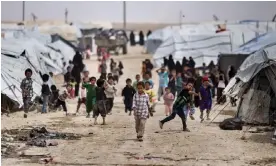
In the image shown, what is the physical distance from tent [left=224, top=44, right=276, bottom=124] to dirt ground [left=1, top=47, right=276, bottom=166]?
0.93 meters

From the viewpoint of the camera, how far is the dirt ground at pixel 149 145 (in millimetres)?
9398

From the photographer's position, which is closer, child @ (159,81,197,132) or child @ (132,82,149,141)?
child @ (132,82,149,141)

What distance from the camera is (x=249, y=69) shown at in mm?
14156

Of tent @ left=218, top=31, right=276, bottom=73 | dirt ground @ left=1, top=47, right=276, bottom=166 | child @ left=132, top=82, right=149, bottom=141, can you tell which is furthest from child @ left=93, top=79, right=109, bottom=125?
tent @ left=218, top=31, right=276, bottom=73

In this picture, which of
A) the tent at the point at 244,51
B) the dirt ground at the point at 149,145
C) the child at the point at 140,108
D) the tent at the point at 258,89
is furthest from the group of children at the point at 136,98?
the tent at the point at 244,51

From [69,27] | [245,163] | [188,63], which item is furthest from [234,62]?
[69,27]

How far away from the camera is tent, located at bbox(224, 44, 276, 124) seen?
13656 mm

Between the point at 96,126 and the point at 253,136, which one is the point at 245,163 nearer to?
the point at 253,136

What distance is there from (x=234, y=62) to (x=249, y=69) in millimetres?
11825

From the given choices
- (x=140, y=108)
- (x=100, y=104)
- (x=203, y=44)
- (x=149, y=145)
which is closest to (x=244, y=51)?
(x=100, y=104)

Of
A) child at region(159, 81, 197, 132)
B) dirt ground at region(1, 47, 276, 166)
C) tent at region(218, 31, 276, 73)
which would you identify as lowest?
dirt ground at region(1, 47, 276, 166)

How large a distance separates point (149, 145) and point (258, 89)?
4455mm

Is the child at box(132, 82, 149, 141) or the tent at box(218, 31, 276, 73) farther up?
the tent at box(218, 31, 276, 73)

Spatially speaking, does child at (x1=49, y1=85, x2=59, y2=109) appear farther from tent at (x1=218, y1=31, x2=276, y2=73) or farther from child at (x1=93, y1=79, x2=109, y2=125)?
tent at (x1=218, y1=31, x2=276, y2=73)
